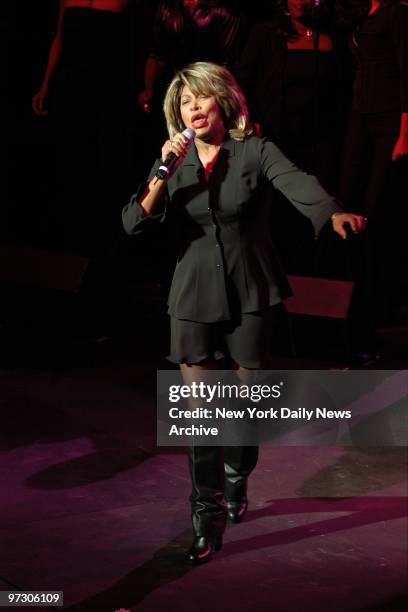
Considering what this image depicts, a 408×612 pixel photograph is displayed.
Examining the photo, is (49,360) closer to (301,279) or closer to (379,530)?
(301,279)

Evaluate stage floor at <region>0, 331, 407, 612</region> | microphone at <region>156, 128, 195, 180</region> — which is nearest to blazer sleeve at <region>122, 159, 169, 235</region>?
microphone at <region>156, 128, 195, 180</region>

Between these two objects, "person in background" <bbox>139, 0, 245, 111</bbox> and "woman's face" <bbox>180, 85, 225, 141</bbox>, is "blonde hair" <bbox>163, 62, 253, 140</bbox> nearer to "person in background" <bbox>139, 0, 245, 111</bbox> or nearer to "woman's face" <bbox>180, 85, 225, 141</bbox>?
"woman's face" <bbox>180, 85, 225, 141</bbox>

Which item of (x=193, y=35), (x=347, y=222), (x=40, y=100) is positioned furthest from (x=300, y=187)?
(x=40, y=100)

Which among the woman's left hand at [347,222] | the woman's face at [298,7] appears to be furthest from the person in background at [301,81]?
the woman's left hand at [347,222]

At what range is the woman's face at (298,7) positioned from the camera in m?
5.55

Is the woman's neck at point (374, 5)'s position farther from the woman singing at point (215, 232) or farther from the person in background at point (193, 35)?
the woman singing at point (215, 232)

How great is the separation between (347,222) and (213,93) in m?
0.60

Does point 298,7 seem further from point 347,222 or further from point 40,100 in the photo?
point 347,222

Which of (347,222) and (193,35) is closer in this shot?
(347,222)

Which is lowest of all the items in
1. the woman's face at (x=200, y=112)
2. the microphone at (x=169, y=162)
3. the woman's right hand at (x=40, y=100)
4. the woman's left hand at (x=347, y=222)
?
the woman's right hand at (x=40, y=100)

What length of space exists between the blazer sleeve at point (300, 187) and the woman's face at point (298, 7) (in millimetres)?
2196

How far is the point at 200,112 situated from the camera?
352 cm

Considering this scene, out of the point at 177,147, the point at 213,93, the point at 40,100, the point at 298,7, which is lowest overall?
the point at 40,100

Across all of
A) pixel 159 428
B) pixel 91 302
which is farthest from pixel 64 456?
pixel 91 302
